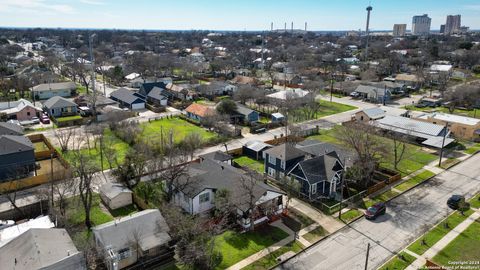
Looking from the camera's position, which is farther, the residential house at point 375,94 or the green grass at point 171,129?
the residential house at point 375,94

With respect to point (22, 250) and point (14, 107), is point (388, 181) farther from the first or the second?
point (14, 107)

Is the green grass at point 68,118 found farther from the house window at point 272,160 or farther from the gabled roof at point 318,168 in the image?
the gabled roof at point 318,168

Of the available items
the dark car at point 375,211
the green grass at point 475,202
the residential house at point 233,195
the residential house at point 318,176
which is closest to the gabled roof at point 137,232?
the residential house at point 233,195

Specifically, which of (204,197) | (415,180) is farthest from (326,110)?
(204,197)

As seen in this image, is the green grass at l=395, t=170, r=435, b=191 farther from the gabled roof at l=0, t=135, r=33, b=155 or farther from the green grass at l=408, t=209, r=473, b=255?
the gabled roof at l=0, t=135, r=33, b=155

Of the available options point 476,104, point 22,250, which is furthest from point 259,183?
point 476,104

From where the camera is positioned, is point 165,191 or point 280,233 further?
point 165,191
